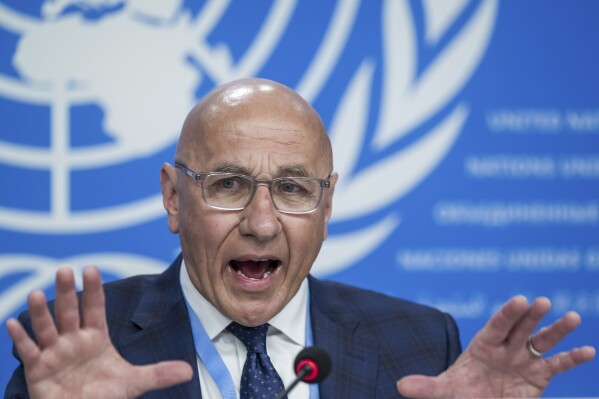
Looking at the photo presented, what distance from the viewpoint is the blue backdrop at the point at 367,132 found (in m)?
2.92

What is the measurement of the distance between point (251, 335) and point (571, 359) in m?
0.80

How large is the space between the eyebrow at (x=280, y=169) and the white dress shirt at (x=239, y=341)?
0.35 meters

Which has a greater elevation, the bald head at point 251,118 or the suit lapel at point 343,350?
the bald head at point 251,118

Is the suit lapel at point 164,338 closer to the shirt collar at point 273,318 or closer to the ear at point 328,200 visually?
the shirt collar at point 273,318

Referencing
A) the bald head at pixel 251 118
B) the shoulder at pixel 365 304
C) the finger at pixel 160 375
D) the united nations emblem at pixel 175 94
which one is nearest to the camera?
the finger at pixel 160 375

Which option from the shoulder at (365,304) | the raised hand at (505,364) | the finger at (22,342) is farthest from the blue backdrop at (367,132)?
the finger at (22,342)

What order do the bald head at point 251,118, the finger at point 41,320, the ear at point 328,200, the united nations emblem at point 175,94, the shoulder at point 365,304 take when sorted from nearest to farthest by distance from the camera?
the finger at point 41,320, the bald head at point 251,118, the ear at point 328,200, the shoulder at point 365,304, the united nations emblem at point 175,94

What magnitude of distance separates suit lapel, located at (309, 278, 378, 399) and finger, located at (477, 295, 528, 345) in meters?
0.46

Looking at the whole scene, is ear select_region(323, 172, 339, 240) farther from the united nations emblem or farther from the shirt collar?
the united nations emblem

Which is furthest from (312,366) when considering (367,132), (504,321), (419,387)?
(367,132)

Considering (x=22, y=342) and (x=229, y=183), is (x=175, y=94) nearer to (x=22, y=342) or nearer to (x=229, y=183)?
(x=229, y=183)

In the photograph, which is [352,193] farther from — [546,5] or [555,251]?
[546,5]

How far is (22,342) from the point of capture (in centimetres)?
158

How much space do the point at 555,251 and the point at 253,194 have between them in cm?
155
